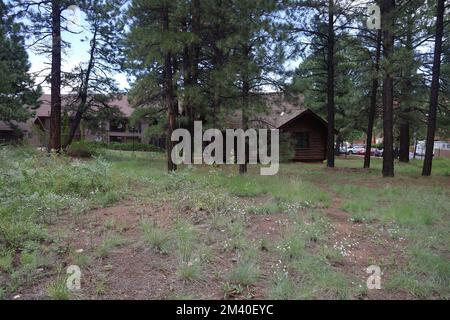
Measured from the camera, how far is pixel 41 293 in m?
3.47

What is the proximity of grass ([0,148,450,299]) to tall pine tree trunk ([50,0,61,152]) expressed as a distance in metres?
10.4

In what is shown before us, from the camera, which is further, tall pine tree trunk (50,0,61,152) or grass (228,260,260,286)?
tall pine tree trunk (50,0,61,152)

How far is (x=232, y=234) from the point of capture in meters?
5.02

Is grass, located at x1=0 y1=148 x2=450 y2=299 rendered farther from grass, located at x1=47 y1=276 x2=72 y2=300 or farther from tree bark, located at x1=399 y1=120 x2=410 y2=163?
tree bark, located at x1=399 y1=120 x2=410 y2=163

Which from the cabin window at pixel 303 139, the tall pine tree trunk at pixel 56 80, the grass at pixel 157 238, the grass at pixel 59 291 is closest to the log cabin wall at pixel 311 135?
the cabin window at pixel 303 139

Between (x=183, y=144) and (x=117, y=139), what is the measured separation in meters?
32.2

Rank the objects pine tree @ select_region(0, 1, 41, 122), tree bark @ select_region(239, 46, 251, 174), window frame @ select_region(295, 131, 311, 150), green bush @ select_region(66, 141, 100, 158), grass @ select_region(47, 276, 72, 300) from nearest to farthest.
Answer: grass @ select_region(47, 276, 72, 300) < tree bark @ select_region(239, 46, 251, 174) < pine tree @ select_region(0, 1, 41, 122) < green bush @ select_region(66, 141, 100, 158) < window frame @ select_region(295, 131, 311, 150)

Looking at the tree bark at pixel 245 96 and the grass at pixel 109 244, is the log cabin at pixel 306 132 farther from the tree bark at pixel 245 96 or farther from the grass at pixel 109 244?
the grass at pixel 109 244

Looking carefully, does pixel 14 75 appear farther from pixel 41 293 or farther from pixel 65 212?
pixel 41 293

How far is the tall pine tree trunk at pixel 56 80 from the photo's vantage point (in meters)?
18.0

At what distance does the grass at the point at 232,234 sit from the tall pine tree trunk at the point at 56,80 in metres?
10.4

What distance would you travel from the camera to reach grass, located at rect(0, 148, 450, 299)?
374 cm

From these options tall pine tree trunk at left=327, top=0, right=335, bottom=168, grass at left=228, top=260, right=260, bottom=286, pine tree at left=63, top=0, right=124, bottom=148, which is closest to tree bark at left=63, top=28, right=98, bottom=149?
pine tree at left=63, top=0, right=124, bottom=148
